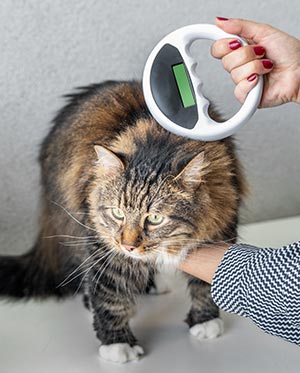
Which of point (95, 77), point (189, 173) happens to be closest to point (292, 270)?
point (189, 173)

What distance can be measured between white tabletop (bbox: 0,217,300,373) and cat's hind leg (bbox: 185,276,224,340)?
0.02 m

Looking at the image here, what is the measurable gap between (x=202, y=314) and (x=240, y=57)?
533mm

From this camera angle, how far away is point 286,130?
178 cm

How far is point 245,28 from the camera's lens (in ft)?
3.33

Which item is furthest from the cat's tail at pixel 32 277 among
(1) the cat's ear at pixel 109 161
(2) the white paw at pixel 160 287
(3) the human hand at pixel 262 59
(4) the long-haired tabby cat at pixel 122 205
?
(3) the human hand at pixel 262 59

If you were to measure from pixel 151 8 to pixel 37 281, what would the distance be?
0.67m

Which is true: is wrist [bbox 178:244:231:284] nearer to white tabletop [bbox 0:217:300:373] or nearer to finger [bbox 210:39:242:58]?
white tabletop [bbox 0:217:300:373]

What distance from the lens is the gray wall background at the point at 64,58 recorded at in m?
1.53

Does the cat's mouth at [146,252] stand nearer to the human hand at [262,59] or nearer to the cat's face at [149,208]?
the cat's face at [149,208]

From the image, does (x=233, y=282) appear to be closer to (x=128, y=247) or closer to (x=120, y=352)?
(x=128, y=247)

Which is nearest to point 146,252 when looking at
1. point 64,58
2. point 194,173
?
point 194,173

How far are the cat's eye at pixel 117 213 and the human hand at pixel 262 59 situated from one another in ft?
0.88

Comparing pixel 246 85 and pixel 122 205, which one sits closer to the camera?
pixel 246 85

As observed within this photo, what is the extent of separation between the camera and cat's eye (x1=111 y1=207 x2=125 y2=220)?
1.11m
